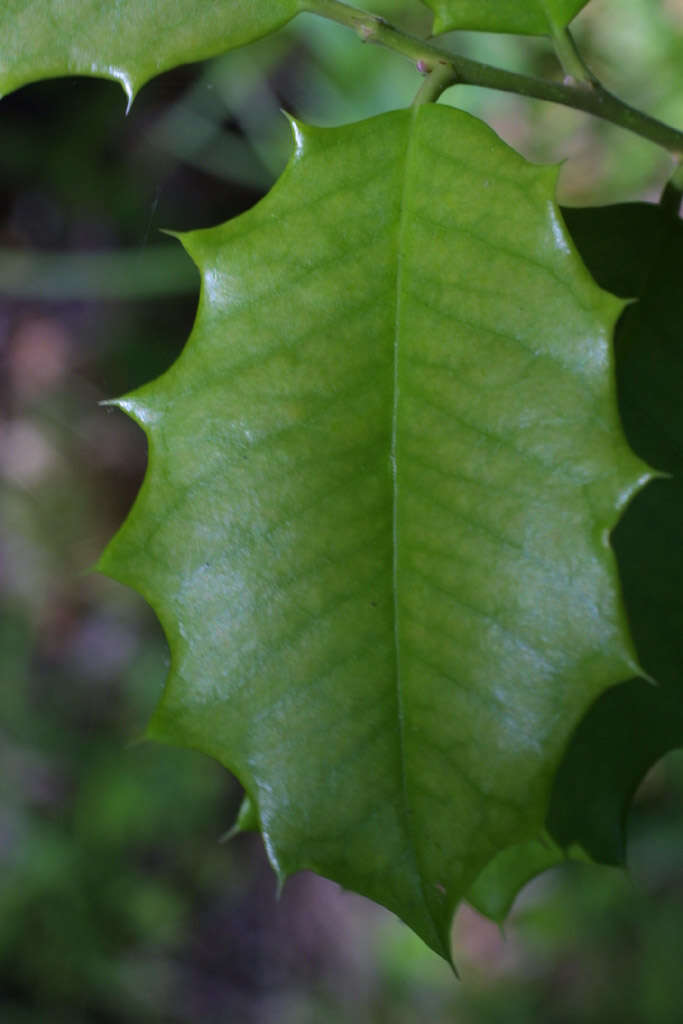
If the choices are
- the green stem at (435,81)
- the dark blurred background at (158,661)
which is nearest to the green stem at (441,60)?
the green stem at (435,81)

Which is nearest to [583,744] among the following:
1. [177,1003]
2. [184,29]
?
[184,29]

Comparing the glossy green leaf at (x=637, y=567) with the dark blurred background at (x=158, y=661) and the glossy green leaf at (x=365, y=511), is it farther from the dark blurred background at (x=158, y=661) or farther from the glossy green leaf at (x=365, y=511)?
the dark blurred background at (x=158, y=661)

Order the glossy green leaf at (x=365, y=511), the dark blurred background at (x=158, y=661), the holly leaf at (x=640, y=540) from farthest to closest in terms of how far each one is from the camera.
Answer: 1. the dark blurred background at (x=158, y=661)
2. the holly leaf at (x=640, y=540)
3. the glossy green leaf at (x=365, y=511)

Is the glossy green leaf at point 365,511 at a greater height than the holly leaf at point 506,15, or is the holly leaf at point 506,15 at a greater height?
the holly leaf at point 506,15

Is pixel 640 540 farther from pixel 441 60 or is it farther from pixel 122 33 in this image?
pixel 122 33

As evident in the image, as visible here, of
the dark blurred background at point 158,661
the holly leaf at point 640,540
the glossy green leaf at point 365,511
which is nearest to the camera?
the glossy green leaf at point 365,511

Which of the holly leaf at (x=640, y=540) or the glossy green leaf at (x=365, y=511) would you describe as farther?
the holly leaf at (x=640, y=540)

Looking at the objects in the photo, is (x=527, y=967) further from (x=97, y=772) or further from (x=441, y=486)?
(x=441, y=486)

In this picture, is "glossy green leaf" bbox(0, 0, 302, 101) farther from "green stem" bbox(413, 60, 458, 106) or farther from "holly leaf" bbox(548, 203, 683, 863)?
"holly leaf" bbox(548, 203, 683, 863)
